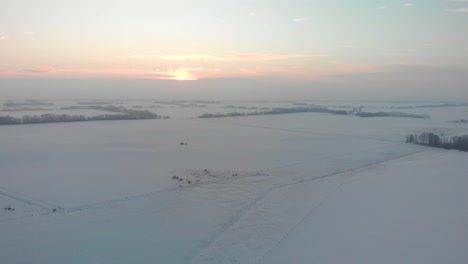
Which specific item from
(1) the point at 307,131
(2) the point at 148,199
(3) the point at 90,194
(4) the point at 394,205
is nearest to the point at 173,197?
(2) the point at 148,199

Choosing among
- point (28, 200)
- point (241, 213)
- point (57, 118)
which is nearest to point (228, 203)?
point (241, 213)

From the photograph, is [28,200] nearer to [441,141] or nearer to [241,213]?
[241,213]

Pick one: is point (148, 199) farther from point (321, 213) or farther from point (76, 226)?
point (321, 213)

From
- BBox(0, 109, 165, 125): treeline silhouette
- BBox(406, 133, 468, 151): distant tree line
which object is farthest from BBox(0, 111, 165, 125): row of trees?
BBox(406, 133, 468, 151): distant tree line

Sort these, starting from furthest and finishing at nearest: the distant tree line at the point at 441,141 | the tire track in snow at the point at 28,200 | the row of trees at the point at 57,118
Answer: the row of trees at the point at 57,118
the distant tree line at the point at 441,141
the tire track in snow at the point at 28,200

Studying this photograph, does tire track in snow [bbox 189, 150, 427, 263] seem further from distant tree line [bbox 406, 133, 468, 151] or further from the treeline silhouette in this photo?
the treeline silhouette

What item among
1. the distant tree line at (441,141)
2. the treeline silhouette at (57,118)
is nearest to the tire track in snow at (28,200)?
the distant tree line at (441,141)

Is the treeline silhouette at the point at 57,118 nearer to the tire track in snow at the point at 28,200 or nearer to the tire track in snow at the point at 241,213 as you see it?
the tire track in snow at the point at 28,200
